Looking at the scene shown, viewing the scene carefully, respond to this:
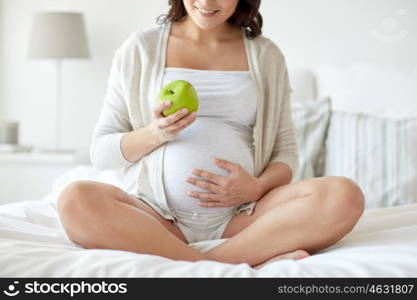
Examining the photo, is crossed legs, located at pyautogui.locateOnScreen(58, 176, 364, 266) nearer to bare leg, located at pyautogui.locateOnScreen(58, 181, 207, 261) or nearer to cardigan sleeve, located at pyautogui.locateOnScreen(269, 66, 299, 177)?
bare leg, located at pyautogui.locateOnScreen(58, 181, 207, 261)

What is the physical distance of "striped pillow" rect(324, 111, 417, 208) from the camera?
233 cm

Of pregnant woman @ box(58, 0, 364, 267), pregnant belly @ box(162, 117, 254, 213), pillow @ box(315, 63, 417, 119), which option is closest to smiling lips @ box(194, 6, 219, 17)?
pregnant woman @ box(58, 0, 364, 267)

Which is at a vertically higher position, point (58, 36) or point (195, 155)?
point (58, 36)

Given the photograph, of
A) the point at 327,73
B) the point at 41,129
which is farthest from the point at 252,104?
the point at 41,129

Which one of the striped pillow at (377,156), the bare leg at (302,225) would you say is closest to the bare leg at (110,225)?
the bare leg at (302,225)

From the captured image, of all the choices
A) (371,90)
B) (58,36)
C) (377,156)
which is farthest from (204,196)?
(58,36)

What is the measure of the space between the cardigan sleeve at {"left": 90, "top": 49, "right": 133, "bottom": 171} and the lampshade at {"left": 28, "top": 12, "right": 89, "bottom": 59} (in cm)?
150

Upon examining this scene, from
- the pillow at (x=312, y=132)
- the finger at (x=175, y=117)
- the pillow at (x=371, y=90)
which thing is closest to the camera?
the finger at (x=175, y=117)

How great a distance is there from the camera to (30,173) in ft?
10.1

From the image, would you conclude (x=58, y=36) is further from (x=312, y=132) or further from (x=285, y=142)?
(x=285, y=142)

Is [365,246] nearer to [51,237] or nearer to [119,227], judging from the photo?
[119,227]

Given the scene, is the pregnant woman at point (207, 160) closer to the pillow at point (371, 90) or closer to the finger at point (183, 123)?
the finger at point (183, 123)

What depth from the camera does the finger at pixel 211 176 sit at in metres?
1.62

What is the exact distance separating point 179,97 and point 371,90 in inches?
52.5
